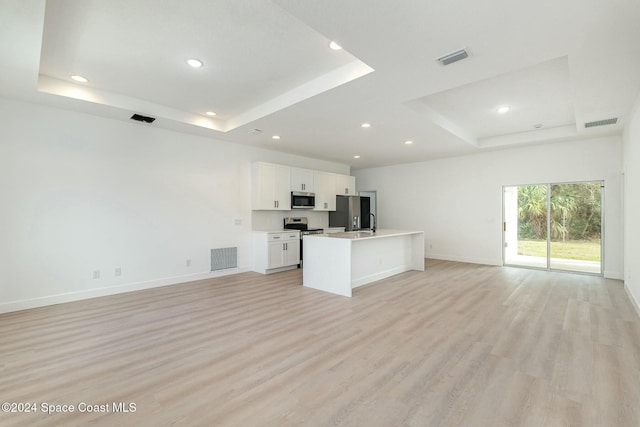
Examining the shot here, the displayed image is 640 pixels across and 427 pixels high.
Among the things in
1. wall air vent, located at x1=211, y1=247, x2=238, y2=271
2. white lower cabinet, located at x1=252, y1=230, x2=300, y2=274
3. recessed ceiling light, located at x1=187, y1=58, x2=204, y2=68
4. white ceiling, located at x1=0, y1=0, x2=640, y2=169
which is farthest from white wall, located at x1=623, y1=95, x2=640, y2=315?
wall air vent, located at x1=211, y1=247, x2=238, y2=271

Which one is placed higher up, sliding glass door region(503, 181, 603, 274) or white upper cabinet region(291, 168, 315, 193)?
white upper cabinet region(291, 168, 315, 193)

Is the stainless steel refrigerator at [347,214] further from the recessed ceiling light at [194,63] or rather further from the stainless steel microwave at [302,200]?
the recessed ceiling light at [194,63]

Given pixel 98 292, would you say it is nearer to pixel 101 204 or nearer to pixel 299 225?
pixel 101 204

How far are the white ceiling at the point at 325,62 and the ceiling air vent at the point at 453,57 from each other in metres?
0.06

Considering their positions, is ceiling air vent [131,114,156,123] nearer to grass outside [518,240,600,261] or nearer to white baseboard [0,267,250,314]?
white baseboard [0,267,250,314]

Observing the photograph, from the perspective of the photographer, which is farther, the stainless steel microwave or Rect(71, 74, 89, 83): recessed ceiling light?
the stainless steel microwave

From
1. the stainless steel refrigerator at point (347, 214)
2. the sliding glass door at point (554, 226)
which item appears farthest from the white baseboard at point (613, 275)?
the stainless steel refrigerator at point (347, 214)

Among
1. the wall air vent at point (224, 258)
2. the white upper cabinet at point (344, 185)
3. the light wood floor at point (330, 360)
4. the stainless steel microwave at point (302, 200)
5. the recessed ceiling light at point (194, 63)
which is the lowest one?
the light wood floor at point (330, 360)

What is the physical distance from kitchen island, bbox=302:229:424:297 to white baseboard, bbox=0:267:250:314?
7.20 ft

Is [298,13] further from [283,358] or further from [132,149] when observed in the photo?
[132,149]

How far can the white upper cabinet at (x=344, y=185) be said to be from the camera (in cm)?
797

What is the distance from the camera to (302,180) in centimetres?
701

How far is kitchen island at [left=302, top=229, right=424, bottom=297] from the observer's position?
4.47 metres

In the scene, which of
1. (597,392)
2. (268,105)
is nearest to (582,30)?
(597,392)
